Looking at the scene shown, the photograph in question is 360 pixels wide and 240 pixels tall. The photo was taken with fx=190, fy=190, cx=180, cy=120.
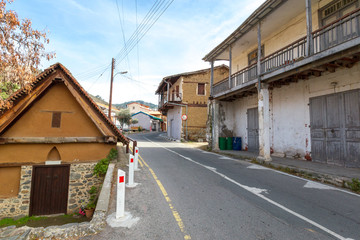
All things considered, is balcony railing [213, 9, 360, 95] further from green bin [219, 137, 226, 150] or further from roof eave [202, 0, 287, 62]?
green bin [219, 137, 226, 150]

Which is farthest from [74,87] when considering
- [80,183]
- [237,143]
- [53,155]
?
[237,143]

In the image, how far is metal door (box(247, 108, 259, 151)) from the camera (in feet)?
44.3

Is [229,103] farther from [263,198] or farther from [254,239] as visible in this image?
[254,239]

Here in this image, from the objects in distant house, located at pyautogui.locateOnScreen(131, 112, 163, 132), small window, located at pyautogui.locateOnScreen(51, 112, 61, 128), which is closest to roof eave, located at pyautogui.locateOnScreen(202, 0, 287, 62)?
small window, located at pyautogui.locateOnScreen(51, 112, 61, 128)

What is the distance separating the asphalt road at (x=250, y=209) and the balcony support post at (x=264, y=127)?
9.94ft

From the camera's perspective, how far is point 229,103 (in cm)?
1655

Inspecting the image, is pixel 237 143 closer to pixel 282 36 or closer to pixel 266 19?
pixel 282 36

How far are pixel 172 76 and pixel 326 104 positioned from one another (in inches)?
736

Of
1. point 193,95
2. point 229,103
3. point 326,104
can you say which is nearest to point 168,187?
point 326,104

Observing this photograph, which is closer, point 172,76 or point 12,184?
point 12,184

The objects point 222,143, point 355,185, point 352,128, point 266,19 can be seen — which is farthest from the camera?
point 222,143

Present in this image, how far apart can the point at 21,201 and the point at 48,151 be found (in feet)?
7.52

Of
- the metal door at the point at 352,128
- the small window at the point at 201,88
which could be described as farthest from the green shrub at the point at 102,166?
the small window at the point at 201,88

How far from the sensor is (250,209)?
13.9 feet
